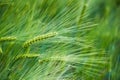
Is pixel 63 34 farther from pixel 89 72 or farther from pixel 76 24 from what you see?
→ pixel 89 72

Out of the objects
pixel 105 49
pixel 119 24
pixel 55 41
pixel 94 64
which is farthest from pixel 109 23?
pixel 55 41

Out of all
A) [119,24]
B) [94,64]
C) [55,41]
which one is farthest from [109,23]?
[55,41]

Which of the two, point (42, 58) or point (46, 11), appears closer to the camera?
point (42, 58)

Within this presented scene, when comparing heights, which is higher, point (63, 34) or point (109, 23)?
point (63, 34)

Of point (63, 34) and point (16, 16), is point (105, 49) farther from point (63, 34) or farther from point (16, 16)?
point (16, 16)

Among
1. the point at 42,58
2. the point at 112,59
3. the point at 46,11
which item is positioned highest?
the point at 46,11

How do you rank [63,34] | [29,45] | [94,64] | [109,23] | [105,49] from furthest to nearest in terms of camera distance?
1. [109,23]
2. [105,49]
3. [94,64]
4. [63,34]
5. [29,45]

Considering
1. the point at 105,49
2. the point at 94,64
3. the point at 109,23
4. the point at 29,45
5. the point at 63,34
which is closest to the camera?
the point at 29,45
